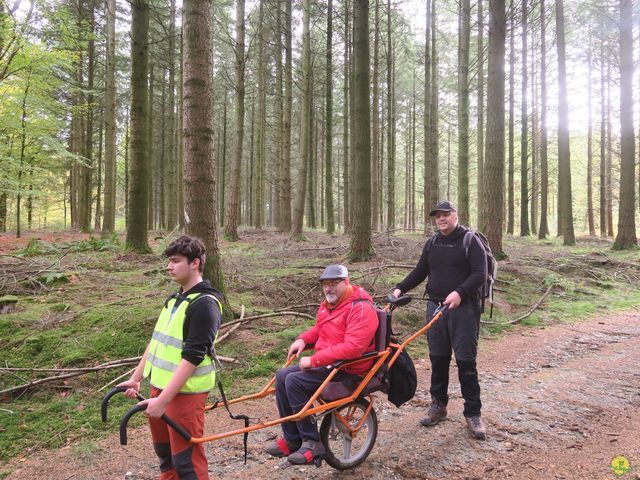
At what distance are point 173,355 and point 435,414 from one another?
114 inches

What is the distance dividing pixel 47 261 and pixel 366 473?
859 cm

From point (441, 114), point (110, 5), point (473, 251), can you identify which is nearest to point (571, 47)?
point (441, 114)

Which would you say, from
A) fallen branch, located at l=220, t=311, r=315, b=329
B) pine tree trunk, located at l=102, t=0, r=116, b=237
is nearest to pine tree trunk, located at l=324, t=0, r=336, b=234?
pine tree trunk, located at l=102, t=0, r=116, b=237

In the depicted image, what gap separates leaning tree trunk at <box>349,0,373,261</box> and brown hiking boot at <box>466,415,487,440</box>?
6.18 m

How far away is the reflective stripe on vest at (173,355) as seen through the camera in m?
2.45

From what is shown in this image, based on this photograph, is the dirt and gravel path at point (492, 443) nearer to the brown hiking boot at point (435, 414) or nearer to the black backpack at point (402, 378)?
the brown hiking boot at point (435, 414)

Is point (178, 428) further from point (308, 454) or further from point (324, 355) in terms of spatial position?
point (324, 355)

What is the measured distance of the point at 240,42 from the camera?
14906mm

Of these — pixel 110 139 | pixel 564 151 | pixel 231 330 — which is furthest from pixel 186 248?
pixel 564 151

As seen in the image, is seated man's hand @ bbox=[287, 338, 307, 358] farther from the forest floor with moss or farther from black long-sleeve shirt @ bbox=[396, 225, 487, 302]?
black long-sleeve shirt @ bbox=[396, 225, 487, 302]

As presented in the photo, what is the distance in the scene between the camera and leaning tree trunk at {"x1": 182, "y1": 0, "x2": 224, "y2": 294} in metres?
5.76

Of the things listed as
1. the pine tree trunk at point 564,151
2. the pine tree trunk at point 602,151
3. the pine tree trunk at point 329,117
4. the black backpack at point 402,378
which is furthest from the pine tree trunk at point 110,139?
the pine tree trunk at point 602,151

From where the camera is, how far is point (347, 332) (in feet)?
10.7

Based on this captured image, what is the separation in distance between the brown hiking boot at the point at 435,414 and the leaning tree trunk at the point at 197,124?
12.2ft
